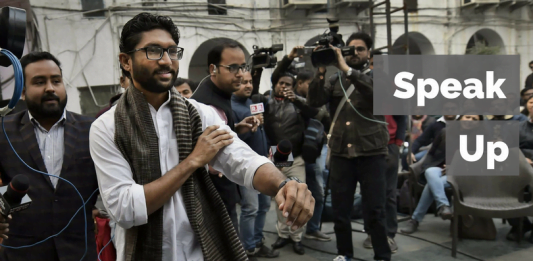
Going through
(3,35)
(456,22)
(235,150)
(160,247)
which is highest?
(456,22)

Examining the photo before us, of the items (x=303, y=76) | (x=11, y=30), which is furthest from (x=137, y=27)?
(x=303, y=76)

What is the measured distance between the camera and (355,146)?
11.6ft

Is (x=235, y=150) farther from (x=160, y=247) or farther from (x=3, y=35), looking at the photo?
(x=3, y=35)

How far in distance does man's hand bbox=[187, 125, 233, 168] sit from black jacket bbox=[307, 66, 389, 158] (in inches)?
82.4

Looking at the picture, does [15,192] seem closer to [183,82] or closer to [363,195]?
[363,195]

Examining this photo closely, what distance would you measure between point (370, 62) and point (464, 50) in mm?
11208

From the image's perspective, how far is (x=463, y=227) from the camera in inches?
181

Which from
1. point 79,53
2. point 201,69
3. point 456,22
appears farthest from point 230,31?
point 456,22

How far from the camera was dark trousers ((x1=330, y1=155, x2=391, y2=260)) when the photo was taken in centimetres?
349

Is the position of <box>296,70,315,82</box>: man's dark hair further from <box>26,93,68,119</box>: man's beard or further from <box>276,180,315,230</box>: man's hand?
<box>276,180,315,230</box>: man's hand

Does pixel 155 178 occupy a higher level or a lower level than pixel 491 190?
higher

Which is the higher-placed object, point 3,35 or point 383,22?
point 383,22

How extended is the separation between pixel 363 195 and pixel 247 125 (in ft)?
3.82

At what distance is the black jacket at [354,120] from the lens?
3.51 metres
